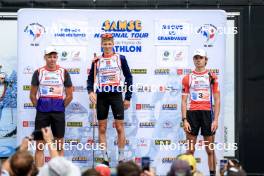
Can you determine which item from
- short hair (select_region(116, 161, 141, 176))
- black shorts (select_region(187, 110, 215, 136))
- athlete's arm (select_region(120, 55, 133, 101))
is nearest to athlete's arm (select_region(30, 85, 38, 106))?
athlete's arm (select_region(120, 55, 133, 101))

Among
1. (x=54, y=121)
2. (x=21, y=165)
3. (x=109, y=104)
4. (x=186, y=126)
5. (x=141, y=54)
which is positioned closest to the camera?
(x=21, y=165)

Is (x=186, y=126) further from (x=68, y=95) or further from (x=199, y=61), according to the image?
(x=68, y=95)

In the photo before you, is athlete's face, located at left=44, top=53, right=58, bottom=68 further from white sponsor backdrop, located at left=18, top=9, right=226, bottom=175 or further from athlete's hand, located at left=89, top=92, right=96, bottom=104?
athlete's hand, located at left=89, top=92, right=96, bottom=104

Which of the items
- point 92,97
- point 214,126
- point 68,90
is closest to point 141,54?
point 92,97

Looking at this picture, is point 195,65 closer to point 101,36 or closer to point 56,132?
point 101,36

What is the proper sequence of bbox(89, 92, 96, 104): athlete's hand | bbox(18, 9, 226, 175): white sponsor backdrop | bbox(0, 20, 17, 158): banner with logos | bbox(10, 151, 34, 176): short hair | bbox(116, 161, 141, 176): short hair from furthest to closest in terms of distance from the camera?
bbox(0, 20, 17, 158): banner with logos < bbox(18, 9, 226, 175): white sponsor backdrop < bbox(89, 92, 96, 104): athlete's hand < bbox(10, 151, 34, 176): short hair < bbox(116, 161, 141, 176): short hair

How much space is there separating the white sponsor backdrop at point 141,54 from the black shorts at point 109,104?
27cm

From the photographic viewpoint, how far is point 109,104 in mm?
8484

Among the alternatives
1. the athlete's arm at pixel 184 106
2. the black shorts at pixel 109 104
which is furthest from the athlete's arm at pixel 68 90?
the athlete's arm at pixel 184 106

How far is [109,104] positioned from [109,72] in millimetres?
466

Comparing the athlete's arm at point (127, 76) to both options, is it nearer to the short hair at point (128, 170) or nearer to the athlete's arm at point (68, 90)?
the athlete's arm at point (68, 90)

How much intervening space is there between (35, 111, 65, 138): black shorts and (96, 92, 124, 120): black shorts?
0.53 m

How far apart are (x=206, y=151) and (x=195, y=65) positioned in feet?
4.06

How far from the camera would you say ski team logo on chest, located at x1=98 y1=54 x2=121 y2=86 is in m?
8.38
